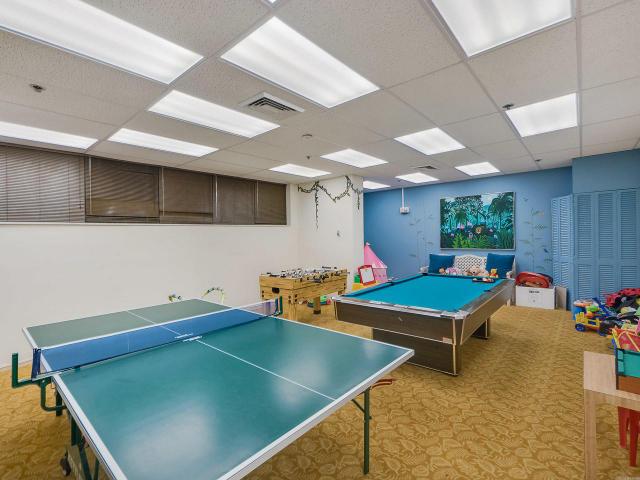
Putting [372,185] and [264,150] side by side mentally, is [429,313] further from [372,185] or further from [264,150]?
[372,185]

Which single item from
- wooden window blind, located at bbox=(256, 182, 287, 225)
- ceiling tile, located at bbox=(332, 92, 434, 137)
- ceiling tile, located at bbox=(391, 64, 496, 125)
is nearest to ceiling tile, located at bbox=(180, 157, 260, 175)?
wooden window blind, located at bbox=(256, 182, 287, 225)

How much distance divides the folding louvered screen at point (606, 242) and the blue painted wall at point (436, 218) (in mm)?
1104

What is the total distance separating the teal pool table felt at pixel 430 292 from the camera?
3.21 m

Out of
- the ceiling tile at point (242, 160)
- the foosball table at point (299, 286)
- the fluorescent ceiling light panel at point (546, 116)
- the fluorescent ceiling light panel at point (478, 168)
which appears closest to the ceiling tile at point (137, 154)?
the ceiling tile at point (242, 160)

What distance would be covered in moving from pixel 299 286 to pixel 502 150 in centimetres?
358

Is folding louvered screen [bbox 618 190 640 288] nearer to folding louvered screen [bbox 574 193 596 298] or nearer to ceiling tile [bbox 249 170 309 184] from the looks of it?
folding louvered screen [bbox 574 193 596 298]

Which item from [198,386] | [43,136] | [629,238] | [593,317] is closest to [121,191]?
[43,136]

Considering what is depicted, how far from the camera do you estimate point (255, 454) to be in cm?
99

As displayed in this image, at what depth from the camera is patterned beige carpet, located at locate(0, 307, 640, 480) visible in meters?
1.95

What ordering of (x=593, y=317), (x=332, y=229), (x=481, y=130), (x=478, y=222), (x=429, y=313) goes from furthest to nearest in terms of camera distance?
(x=478, y=222)
(x=332, y=229)
(x=593, y=317)
(x=481, y=130)
(x=429, y=313)

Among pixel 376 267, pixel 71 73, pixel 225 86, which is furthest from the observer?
pixel 376 267

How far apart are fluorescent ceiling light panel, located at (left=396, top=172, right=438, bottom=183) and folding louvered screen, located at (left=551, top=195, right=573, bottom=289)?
2.24 m

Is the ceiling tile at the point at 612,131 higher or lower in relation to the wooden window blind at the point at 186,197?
higher

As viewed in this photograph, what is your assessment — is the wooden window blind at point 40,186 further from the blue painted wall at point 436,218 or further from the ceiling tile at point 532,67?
the blue painted wall at point 436,218
